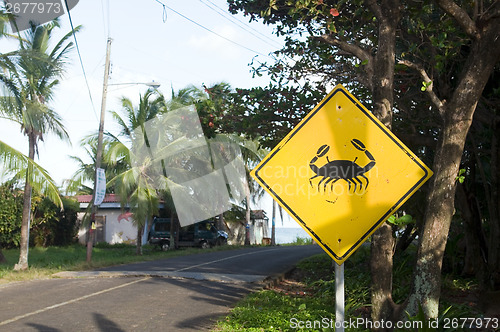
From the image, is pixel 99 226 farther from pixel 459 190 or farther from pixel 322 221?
pixel 322 221

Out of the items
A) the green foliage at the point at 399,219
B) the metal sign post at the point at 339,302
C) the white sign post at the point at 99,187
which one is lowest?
the metal sign post at the point at 339,302

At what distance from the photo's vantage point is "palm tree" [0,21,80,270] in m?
14.8

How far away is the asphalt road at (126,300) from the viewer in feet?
25.4

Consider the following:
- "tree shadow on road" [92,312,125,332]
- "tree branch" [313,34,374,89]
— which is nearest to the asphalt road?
"tree shadow on road" [92,312,125,332]

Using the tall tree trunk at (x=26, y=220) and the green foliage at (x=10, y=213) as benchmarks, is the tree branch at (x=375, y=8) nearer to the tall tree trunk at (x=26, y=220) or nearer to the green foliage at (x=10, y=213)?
the tall tree trunk at (x=26, y=220)

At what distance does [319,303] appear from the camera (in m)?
9.27

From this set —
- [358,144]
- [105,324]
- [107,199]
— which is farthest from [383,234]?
[107,199]

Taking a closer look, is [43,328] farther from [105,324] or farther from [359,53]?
[359,53]

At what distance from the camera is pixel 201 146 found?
29000mm

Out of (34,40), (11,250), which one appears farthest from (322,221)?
(11,250)

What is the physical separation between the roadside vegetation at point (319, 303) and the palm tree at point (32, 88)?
8776mm

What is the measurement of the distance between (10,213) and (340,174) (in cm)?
2899

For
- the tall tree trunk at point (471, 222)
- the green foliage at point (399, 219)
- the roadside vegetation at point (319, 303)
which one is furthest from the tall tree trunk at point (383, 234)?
the tall tree trunk at point (471, 222)

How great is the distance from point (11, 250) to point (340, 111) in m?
29.9
